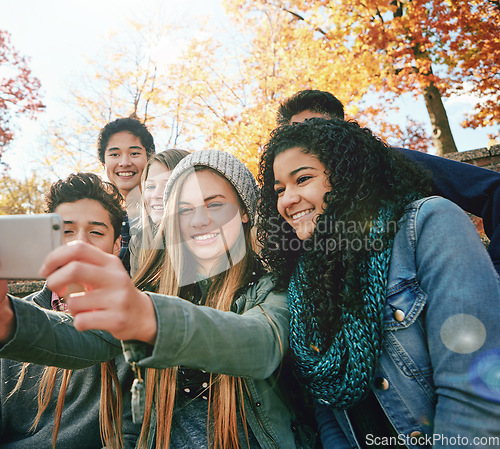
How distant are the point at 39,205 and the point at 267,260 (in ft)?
57.3

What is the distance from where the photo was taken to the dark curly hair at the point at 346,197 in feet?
5.15

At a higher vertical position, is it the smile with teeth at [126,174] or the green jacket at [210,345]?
the smile with teeth at [126,174]

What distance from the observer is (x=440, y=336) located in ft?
4.20

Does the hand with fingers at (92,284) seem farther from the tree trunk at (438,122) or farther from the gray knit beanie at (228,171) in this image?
the tree trunk at (438,122)

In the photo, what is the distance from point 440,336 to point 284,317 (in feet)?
2.22

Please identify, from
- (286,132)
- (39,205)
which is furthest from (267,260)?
(39,205)

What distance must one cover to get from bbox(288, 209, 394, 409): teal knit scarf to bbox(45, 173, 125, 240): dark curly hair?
6.03ft

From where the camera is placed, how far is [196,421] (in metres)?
1.69

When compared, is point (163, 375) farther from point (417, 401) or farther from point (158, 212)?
point (158, 212)

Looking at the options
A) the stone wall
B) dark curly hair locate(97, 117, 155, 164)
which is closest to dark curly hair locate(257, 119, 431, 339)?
dark curly hair locate(97, 117, 155, 164)

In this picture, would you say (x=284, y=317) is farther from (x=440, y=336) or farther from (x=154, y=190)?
(x=154, y=190)

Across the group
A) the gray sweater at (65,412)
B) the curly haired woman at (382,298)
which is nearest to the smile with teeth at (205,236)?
the curly haired woman at (382,298)

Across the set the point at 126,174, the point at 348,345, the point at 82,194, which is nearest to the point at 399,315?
the point at 348,345

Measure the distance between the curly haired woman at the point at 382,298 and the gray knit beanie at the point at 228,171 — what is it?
365 mm
